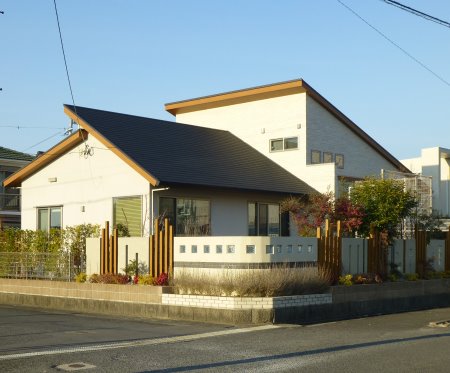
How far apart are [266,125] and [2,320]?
14776 mm

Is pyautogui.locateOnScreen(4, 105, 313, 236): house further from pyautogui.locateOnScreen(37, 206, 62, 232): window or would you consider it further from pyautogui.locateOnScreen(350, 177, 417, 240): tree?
pyautogui.locateOnScreen(350, 177, 417, 240): tree

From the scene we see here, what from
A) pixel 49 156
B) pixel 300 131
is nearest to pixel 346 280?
pixel 300 131

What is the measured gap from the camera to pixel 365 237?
2047 cm

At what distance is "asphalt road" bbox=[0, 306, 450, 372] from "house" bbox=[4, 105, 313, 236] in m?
5.86

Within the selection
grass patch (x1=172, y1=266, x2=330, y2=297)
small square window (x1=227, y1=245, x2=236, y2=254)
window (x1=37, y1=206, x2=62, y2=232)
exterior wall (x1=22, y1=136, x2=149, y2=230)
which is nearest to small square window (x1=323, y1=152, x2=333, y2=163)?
exterior wall (x1=22, y1=136, x2=149, y2=230)

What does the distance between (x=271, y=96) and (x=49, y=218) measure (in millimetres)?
10029

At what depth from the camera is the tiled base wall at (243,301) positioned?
15.3 metres

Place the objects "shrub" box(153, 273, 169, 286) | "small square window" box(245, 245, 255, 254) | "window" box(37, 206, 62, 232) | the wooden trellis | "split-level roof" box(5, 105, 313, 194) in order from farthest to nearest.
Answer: "window" box(37, 206, 62, 232) < "split-level roof" box(5, 105, 313, 194) < the wooden trellis < "shrub" box(153, 273, 169, 286) < "small square window" box(245, 245, 255, 254)

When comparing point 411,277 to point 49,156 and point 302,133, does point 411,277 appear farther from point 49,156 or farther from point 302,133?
point 49,156

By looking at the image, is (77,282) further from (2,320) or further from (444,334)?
(444,334)

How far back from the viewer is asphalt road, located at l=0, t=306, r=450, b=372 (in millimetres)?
10000

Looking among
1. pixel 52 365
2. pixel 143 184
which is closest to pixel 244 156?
pixel 143 184

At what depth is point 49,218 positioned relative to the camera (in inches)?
1005

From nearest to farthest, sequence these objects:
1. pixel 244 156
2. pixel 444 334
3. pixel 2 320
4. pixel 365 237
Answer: pixel 444 334 < pixel 2 320 < pixel 365 237 < pixel 244 156
